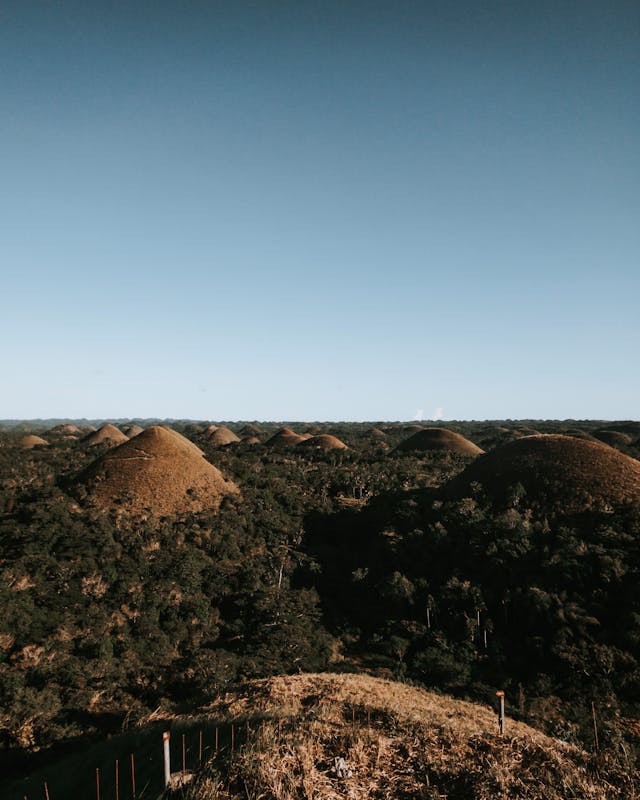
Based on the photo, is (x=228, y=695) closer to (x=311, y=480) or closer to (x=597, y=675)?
(x=597, y=675)

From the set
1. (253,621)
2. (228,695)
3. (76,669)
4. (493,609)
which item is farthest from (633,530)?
(76,669)

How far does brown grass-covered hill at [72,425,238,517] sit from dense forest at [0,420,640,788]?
3.27 feet

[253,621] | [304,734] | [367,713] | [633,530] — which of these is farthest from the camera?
[633,530]

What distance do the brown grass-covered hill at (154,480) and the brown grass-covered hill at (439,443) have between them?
41267mm

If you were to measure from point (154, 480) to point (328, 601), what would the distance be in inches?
627

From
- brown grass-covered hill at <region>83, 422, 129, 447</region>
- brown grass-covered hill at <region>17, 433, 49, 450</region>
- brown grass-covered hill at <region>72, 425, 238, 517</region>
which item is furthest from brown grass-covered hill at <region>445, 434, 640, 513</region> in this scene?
brown grass-covered hill at <region>17, 433, 49, 450</region>

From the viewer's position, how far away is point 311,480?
44.2 meters

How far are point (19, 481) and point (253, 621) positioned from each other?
23078 millimetres

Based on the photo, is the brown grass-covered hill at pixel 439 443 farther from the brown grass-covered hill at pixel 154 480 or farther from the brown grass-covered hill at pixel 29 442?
the brown grass-covered hill at pixel 29 442

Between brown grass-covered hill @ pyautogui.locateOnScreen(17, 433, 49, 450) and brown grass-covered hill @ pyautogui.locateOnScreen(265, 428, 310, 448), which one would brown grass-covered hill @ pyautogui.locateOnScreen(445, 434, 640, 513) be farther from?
brown grass-covered hill @ pyautogui.locateOnScreen(17, 433, 49, 450)

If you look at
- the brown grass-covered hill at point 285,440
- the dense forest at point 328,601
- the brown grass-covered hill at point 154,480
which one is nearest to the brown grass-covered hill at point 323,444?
the brown grass-covered hill at point 285,440

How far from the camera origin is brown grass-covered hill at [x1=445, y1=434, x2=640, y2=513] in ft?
94.0

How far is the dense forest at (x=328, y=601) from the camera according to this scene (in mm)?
16375

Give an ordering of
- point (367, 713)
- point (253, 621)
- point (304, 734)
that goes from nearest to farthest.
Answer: point (304, 734) < point (367, 713) < point (253, 621)
